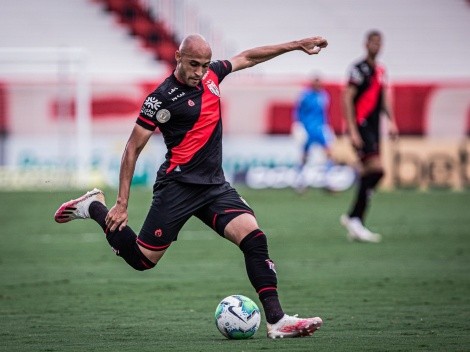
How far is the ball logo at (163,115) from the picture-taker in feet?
25.5

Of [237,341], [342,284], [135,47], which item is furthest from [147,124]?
[135,47]

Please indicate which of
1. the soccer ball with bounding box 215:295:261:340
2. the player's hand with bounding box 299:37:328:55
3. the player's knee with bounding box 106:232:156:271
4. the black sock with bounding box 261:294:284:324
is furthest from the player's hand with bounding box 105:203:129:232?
the player's hand with bounding box 299:37:328:55

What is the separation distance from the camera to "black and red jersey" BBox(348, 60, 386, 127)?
15.1 m

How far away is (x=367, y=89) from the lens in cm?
1514

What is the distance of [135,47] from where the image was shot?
3162cm

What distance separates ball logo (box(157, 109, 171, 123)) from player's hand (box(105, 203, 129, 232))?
0.67 meters

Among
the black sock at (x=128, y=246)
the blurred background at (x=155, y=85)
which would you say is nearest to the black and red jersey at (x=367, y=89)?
the black sock at (x=128, y=246)

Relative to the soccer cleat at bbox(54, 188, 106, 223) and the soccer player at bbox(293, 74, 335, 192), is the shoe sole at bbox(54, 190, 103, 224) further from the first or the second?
the soccer player at bbox(293, 74, 335, 192)

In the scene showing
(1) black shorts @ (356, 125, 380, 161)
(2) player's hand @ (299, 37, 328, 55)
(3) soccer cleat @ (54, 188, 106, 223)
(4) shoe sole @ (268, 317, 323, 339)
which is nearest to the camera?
(4) shoe sole @ (268, 317, 323, 339)

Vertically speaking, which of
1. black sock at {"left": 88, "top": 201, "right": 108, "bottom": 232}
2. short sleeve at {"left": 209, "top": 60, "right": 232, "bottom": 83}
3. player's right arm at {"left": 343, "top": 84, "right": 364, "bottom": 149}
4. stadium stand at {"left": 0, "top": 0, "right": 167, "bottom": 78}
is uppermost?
short sleeve at {"left": 209, "top": 60, "right": 232, "bottom": 83}

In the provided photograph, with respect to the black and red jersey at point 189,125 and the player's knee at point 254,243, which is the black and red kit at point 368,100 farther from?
the player's knee at point 254,243

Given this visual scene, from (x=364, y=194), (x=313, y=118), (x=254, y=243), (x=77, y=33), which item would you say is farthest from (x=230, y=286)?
(x=77, y=33)

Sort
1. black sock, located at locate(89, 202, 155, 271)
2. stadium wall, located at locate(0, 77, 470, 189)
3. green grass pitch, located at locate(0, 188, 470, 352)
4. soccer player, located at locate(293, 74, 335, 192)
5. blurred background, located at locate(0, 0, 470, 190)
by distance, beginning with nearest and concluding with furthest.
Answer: green grass pitch, located at locate(0, 188, 470, 352) < black sock, located at locate(89, 202, 155, 271) < soccer player, located at locate(293, 74, 335, 192) < stadium wall, located at locate(0, 77, 470, 189) < blurred background, located at locate(0, 0, 470, 190)

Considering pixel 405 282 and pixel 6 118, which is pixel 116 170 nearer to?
pixel 6 118
